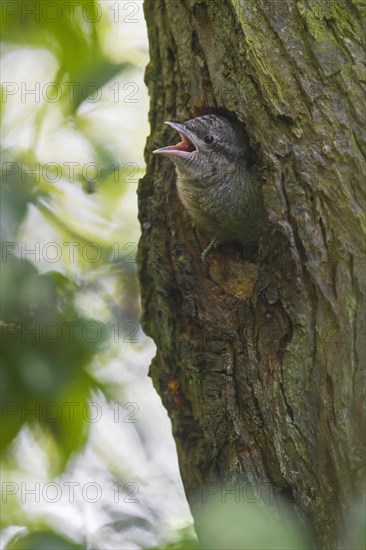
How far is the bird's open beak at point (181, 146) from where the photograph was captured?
13.1 ft

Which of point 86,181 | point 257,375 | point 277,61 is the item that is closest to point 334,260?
point 257,375

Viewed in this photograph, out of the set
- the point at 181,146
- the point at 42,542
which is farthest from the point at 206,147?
the point at 42,542

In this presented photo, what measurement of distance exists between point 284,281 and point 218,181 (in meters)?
1.06

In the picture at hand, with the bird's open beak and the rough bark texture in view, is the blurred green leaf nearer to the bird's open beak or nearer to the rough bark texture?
the rough bark texture

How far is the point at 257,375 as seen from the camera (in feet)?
11.3

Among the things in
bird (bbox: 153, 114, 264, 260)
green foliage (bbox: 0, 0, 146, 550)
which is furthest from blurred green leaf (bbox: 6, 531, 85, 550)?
bird (bbox: 153, 114, 264, 260)

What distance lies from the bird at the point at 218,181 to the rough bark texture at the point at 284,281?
0.56ft

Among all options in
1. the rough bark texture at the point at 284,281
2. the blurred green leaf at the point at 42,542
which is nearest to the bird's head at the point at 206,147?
the rough bark texture at the point at 284,281

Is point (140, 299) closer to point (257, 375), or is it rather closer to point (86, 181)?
point (86, 181)

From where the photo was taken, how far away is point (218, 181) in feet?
13.9

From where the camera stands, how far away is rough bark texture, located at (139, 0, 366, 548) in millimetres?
3117

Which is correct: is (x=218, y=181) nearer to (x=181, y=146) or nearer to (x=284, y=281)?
(x=181, y=146)

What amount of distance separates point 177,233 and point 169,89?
690 mm

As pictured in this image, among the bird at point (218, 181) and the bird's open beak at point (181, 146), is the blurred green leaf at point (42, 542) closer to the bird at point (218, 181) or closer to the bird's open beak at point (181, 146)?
the bird at point (218, 181)
